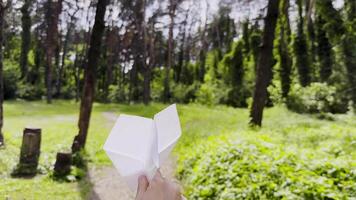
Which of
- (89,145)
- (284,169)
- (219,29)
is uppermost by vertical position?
(219,29)

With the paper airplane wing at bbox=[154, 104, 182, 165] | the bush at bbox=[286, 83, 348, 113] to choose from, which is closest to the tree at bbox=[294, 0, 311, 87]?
the bush at bbox=[286, 83, 348, 113]

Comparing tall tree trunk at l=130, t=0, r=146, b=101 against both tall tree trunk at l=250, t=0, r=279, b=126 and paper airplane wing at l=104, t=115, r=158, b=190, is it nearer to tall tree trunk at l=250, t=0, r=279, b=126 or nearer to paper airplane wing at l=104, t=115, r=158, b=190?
tall tree trunk at l=250, t=0, r=279, b=126

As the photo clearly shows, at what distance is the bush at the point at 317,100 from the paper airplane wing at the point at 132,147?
1747cm

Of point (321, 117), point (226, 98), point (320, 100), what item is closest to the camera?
point (321, 117)

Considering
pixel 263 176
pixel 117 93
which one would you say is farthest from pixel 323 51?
pixel 117 93

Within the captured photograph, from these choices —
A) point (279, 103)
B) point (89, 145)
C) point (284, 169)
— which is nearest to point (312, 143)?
point (284, 169)

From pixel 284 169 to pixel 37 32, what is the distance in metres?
35.2

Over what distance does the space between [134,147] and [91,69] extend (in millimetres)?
8122

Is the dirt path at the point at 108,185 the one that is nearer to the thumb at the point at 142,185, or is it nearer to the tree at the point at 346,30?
the thumb at the point at 142,185

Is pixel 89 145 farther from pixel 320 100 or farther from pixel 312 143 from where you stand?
pixel 320 100

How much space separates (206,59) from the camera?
43094mm

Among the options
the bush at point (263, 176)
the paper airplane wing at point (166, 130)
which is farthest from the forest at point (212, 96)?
the paper airplane wing at point (166, 130)

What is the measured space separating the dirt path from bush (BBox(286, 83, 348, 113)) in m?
11.5

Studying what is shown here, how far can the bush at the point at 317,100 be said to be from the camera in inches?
711
